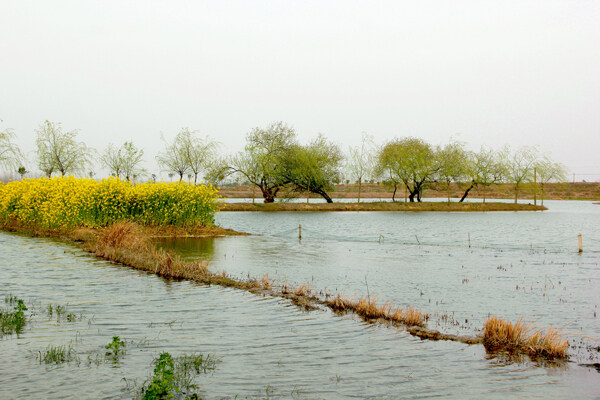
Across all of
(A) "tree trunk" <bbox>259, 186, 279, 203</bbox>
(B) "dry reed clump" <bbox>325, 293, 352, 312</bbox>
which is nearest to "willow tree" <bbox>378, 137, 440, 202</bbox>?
(A) "tree trunk" <bbox>259, 186, 279, 203</bbox>

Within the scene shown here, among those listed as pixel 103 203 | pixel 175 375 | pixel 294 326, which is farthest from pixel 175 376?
pixel 103 203

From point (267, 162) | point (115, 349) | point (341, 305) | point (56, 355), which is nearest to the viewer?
point (56, 355)

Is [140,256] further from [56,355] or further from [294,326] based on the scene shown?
[56,355]

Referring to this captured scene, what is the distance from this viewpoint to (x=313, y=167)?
78938 millimetres

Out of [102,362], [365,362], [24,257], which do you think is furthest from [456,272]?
[24,257]

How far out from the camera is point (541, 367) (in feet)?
28.7

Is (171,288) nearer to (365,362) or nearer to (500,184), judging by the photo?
(365,362)

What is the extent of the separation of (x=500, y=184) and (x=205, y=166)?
55.0 metres

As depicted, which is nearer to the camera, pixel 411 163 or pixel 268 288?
pixel 268 288

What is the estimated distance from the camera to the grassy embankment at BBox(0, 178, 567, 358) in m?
18.7

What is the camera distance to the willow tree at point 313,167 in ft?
256

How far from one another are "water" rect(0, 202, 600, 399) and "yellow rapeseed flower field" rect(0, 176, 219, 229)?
4.15m

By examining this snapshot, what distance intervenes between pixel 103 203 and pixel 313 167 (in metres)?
52.5

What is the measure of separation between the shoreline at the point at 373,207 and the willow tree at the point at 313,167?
3.73 metres
